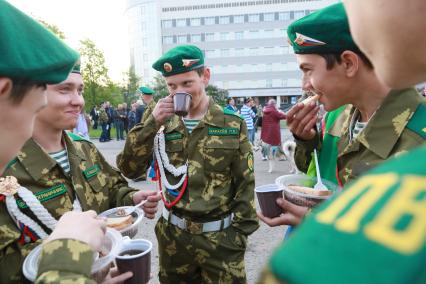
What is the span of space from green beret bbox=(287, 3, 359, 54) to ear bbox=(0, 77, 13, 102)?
1591 millimetres

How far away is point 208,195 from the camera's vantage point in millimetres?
2600

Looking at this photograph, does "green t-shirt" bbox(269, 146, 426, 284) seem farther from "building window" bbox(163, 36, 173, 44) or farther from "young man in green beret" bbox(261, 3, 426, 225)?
"building window" bbox(163, 36, 173, 44)

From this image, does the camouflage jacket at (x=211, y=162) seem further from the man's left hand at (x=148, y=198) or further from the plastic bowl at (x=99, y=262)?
the plastic bowl at (x=99, y=262)

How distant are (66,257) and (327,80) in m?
1.64

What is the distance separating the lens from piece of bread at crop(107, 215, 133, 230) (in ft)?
5.78

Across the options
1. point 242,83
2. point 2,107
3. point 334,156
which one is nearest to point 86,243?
point 2,107

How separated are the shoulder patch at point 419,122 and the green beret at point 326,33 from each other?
0.47m

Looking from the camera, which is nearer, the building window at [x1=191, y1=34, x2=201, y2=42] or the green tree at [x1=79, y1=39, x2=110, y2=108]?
the green tree at [x1=79, y1=39, x2=110, y2=108]

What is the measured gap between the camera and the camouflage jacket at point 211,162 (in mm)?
2611

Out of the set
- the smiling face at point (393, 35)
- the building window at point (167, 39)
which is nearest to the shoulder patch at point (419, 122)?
the smiling face at point (393, 35)

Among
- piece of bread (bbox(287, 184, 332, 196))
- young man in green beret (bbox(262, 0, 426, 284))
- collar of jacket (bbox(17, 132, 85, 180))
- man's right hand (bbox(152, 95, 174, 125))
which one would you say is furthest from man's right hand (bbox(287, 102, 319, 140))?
young man in green beret (bbox(262, 0, 426, 284))

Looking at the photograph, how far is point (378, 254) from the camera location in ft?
1.14

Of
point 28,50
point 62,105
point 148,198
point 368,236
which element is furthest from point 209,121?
point 368,236

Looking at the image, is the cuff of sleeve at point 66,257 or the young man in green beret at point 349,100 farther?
the young man in green beret at point 349,100
